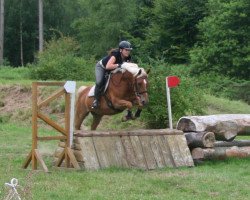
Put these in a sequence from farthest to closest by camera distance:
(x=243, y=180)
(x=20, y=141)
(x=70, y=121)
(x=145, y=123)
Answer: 1. (x=145, y=123)
2. (x=20, y=141)
3. (x=70, y=121)
4. (x=243, y=180)

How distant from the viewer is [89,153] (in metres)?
11.2

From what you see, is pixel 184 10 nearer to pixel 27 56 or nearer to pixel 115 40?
pixel 115 40

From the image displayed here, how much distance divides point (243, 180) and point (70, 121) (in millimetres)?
3363

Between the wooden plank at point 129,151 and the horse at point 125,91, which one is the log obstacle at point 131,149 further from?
the horse at point 125,91

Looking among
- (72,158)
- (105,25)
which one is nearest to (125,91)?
(72,158)

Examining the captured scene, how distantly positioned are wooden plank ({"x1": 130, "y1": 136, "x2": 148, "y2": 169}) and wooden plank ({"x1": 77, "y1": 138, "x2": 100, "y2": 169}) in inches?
34.1

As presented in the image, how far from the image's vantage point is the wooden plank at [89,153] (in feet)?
36.4

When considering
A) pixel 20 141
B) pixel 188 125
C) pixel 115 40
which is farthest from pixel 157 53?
pixel 188 125

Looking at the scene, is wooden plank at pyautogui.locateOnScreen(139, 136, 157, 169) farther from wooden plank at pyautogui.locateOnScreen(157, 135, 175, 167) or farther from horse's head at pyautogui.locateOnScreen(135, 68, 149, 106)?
horse's head at pyautogui.locateOnScreen(135, 68, 149, 106)

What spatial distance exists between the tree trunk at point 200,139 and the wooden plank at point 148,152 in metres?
1.03

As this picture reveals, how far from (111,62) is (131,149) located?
5.71 feet

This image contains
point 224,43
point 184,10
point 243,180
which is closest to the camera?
point 243,180

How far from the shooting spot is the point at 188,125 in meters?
12.9

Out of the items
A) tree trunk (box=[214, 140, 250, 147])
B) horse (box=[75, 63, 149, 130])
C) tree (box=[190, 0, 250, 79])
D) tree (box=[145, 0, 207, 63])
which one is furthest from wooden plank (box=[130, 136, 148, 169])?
tree (box=[145, 0, 207, 63])
